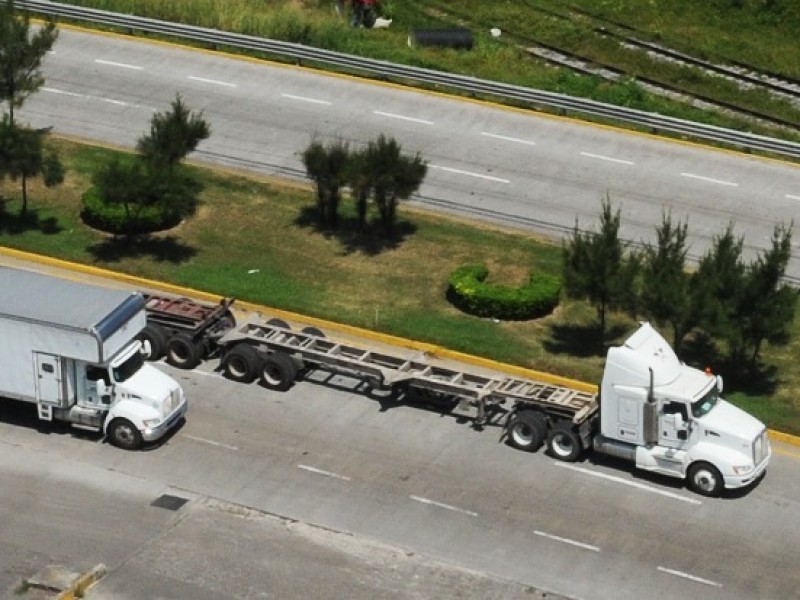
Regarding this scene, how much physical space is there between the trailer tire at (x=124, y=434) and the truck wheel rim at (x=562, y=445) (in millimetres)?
7856

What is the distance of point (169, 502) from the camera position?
3244 centimetres

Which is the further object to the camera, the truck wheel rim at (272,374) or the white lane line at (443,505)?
the truck wheel rim at (272,374)

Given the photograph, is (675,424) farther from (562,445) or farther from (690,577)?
(690,577)

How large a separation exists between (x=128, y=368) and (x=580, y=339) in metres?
10.7

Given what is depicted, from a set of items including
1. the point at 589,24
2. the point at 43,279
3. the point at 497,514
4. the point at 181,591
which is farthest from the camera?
the point at 589,24

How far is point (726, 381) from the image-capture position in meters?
38.0

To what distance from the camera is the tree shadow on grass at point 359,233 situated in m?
43.9

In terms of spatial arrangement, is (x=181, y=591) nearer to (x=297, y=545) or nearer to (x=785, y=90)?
(x=297, y=545)

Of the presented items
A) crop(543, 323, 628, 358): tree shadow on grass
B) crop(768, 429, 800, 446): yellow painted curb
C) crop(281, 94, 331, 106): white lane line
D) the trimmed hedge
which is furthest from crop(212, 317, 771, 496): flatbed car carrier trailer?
crop(281, 94, 331, 106): white lane line

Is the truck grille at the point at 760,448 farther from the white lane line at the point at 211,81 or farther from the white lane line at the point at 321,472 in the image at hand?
the white lane line at the point at 211,81

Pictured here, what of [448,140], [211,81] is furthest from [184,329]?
[211,81]

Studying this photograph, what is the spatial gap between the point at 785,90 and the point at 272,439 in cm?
2969

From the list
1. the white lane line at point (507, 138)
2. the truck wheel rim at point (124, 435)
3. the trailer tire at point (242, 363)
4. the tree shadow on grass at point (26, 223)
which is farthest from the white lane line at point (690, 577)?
the white lane line at point (507, 138)

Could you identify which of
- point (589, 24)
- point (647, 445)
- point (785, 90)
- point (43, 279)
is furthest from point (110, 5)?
point (647, 445)
